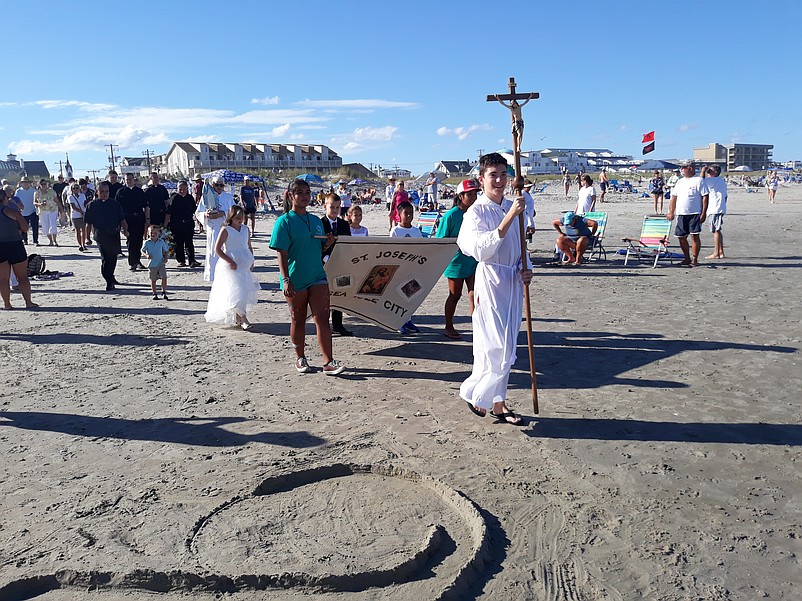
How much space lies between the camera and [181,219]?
1536 centimetres

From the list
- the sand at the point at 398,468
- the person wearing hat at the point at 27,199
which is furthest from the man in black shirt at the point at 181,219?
the person wearing hat at the point at 27,199

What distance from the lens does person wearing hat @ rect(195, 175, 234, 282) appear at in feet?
40.3

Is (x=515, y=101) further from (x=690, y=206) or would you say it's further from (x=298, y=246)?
(x=690, y=206)

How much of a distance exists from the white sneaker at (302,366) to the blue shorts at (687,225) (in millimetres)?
10135

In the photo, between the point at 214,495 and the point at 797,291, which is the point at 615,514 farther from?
the point at 797,291

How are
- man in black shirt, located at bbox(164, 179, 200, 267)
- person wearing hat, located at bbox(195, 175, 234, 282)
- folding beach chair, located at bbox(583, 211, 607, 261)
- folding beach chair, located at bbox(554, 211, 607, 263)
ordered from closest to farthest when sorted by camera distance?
person wearing hat, located at bbox(195, 175, 234, 282) < man in black shirt, located at bbox(164, 179, 200, 267) < folding beach chair, located at bbox(554, 211, 607, 263) < folding beach chair, located at bbox(583, 211, 607, 261)

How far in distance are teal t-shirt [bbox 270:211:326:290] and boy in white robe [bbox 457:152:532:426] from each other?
200 centimetres

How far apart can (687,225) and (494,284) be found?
1066 cm

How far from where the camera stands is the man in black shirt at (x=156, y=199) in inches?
603

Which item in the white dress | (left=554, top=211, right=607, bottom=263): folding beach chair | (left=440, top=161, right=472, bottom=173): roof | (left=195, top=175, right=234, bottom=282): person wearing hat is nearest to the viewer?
the white dress

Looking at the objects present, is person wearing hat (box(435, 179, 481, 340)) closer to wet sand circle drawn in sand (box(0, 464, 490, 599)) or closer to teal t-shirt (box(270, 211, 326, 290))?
teal t-shirt (box(270, 211, 326, 290))

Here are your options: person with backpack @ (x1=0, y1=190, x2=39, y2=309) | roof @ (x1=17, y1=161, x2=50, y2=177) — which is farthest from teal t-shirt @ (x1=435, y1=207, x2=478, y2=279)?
roof @ (x1=17, y1=161, x2=50, y2=177)

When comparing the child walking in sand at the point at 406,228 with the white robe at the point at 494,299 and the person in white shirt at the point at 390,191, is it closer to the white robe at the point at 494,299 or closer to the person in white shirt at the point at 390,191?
the white robe at the point at 494,299

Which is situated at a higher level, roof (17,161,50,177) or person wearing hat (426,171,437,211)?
roof (17,161,50,177)
